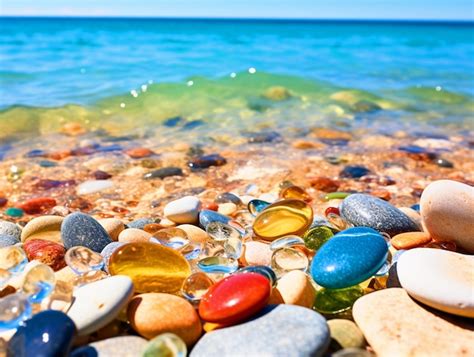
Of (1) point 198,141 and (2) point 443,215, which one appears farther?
(1) point 198,141

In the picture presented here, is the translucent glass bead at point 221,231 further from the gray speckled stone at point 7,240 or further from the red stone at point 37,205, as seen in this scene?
the red stone at point 37,205

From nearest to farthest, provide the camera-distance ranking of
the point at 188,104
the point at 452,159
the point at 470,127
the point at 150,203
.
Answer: the point at 150,203 < the point at 452,159 < the point at 470,127 < the point at 188,104

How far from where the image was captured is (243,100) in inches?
312

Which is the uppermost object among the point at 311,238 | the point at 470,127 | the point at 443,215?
the point at 443,215

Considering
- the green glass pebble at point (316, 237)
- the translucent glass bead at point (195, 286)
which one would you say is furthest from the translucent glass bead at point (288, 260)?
the translucent glass bead at point (195, 286)

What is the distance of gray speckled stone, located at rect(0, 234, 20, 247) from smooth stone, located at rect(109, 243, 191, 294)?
91cm

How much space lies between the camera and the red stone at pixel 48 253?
7.70 feet

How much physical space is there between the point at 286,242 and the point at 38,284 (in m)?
1.10

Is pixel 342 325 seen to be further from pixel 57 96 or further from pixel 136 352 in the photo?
pixel 57 96

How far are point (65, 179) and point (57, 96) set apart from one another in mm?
4016

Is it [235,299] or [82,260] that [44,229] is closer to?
[82,260]

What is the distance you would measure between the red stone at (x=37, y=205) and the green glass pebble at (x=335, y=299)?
2.32 meters

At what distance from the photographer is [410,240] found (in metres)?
2.48

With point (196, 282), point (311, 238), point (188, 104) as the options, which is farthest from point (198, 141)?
point (196, 282)
